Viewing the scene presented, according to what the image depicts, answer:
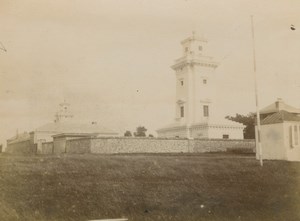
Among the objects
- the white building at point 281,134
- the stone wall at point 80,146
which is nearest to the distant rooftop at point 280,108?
the white building at point 281,134

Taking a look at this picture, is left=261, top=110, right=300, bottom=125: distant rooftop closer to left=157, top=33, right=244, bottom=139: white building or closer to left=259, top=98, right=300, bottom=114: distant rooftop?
left=259, top=98, right=300, bottom=114: distant rooftop

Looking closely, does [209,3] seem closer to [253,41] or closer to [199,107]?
[253,41]

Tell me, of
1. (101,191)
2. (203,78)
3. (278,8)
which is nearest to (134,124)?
(101,191)

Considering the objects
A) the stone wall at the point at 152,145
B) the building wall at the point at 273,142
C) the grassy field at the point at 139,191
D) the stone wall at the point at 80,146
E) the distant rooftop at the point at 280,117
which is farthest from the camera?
the stone wall at the point at 152,145

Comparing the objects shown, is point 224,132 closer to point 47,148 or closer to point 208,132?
point 208,132

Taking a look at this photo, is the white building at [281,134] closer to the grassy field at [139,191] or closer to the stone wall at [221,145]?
the grassy field at [139,191]
